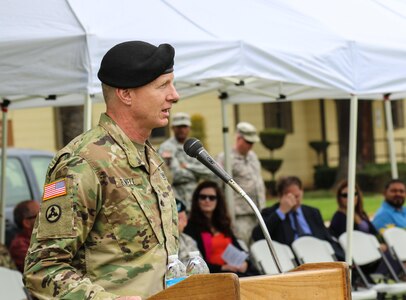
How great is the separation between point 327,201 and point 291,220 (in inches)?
652

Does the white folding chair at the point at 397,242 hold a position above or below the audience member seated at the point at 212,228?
below

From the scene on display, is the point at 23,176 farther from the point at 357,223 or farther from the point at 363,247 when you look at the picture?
the point at 363,247

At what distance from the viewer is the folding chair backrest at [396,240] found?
33.3 feet

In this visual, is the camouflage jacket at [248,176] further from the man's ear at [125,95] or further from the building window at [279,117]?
the building window at [279,117]

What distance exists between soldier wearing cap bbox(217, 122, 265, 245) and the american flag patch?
785cm

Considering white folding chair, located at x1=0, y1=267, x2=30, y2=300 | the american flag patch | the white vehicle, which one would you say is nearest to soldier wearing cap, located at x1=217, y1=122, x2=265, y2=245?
the white vehicle

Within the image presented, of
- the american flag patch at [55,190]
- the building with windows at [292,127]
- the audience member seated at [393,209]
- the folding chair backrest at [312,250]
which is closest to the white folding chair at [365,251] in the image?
the folding chair backrest at [312,250]

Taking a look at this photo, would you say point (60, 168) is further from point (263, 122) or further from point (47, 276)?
point (263, 122)

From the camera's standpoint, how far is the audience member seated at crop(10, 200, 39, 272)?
8836 mm

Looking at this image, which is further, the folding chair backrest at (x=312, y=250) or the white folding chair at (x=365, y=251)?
the white folding chair at (x=365, y=251)

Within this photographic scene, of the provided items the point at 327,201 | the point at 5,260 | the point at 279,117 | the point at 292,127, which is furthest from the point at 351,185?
the point at 292,127

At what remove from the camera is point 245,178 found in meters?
11.5

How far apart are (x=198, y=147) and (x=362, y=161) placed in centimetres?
2811

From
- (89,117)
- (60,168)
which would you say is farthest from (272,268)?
(60,168)
